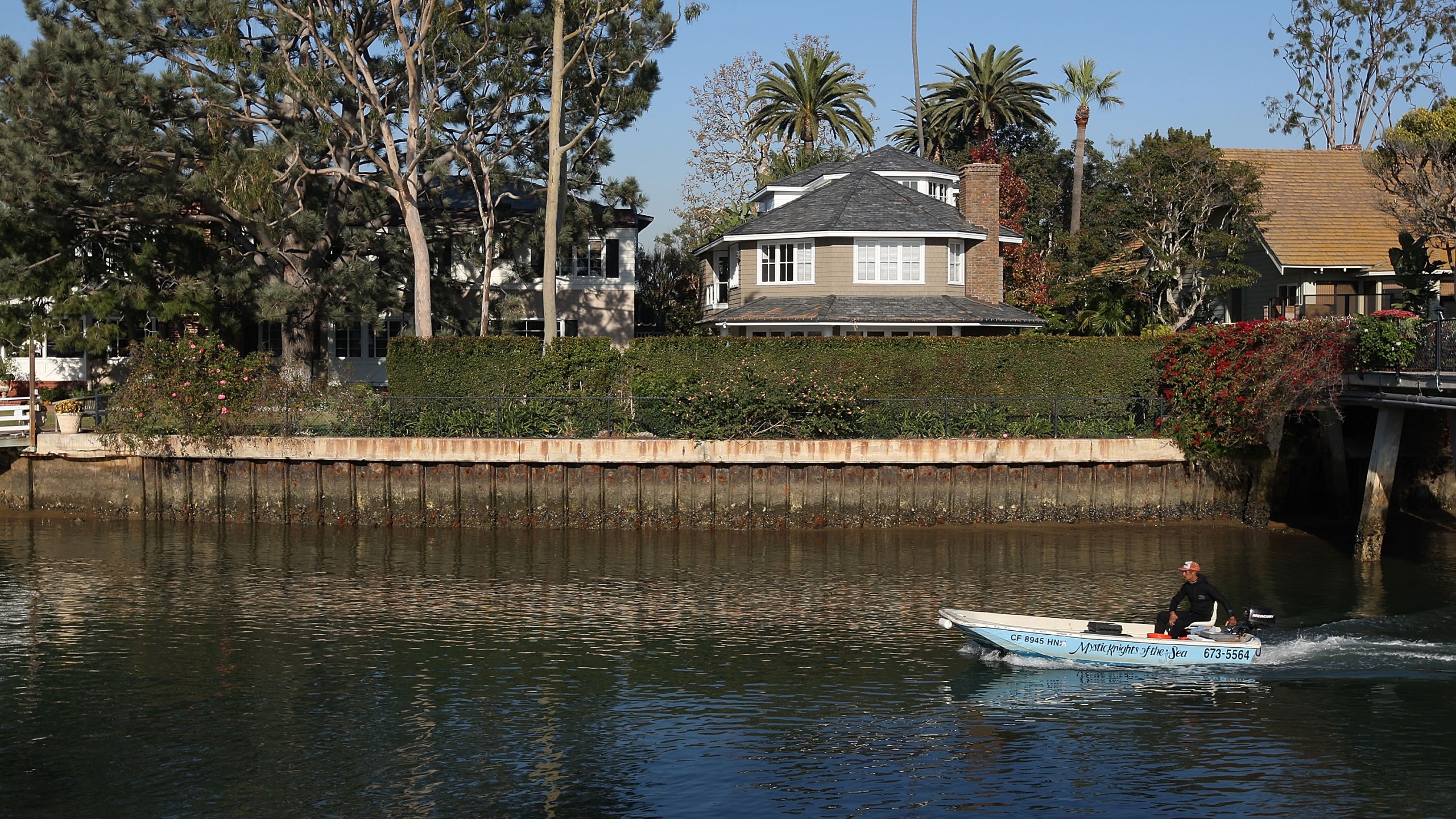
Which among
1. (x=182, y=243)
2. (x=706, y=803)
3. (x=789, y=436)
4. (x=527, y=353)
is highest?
(x=182, y=243)

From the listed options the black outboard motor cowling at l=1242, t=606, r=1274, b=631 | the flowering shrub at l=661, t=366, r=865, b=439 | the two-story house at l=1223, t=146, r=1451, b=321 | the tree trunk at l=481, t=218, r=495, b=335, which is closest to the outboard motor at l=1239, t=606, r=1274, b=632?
the black outboard motor cowling at l=1242, t=606, r=1274, b=631

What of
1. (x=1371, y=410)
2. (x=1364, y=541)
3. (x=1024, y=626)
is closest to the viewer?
(x=1024, y=626)

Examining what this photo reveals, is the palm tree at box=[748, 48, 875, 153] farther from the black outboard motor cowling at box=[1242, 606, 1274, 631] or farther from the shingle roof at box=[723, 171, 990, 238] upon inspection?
the black outboard motor cowling at box=[1242, 606, 1274, 631]

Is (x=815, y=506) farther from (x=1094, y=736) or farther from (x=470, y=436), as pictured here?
(x=1094, y=736)

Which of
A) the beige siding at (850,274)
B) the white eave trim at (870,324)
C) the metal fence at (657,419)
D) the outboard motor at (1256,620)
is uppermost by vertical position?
the beige siding at (850,274)

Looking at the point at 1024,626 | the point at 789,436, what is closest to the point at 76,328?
the point at 789,436

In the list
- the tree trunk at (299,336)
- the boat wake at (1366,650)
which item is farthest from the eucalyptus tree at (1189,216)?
the tree trunk at (299,336)

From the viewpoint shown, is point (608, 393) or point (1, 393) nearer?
point (608, 393)

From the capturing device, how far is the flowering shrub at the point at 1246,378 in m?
31.5

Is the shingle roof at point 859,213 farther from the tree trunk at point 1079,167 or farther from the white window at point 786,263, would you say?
the tree trunk at point 1079,167

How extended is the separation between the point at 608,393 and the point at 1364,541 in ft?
64.8

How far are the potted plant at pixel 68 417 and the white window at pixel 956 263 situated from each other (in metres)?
29.5

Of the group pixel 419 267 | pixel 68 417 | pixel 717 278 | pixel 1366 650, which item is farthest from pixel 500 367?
pixel 1366 650

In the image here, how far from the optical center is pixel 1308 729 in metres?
18.9
